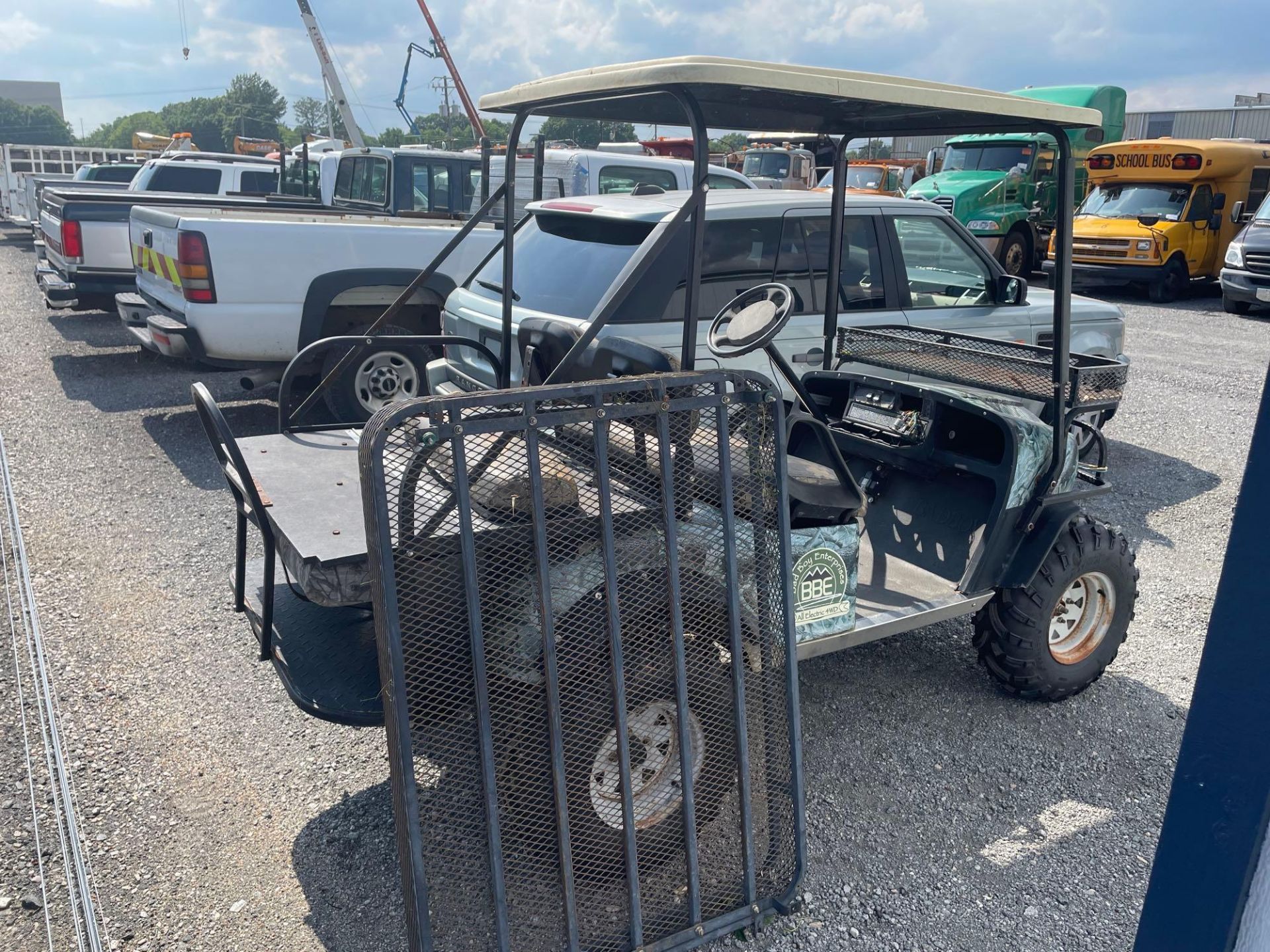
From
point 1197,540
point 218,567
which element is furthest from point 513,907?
point 1197,540

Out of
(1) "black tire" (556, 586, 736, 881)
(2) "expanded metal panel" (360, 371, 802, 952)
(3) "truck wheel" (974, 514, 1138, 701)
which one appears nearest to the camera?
(2) "expanded metal panel" (360, 371, 802, 952)

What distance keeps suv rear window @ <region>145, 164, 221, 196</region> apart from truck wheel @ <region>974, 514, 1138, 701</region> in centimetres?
1342

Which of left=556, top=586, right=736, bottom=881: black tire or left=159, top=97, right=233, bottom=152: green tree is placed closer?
left=556, top=586, right=736, bottom=881: black tire

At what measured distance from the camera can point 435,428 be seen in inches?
87.3

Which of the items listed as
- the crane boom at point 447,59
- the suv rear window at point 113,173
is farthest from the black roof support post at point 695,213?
the crane boom at point 447,59

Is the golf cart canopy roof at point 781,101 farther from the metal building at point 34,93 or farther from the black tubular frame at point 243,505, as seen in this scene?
the metal building at point 34,93

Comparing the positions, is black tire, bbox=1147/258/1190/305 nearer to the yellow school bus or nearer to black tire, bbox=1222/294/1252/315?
the yellow school bus

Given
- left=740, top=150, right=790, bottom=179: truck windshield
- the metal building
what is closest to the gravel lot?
left=740, top=150, right=790, bottom=179: truck windshield

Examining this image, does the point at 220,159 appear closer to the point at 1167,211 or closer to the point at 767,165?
the point at 767,165

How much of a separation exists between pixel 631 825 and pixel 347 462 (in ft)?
5.42

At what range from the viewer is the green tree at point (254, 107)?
97.4 m

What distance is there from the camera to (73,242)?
9383 mm

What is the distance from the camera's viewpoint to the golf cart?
7.54 feet

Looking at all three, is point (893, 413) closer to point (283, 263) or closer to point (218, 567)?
point (218, 567)
